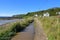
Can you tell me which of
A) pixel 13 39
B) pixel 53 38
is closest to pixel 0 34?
pixel 13 39

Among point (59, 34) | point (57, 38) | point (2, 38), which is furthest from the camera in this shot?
point (2, 38)

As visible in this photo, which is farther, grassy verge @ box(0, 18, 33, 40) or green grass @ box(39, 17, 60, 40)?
grassy verge @ box(0, 18, 33, 40)

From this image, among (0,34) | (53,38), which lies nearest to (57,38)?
(53,38)

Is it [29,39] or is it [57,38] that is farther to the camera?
[29,39]

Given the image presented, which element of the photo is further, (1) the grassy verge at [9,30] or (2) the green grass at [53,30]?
(1) the grassy verge at [9,30]

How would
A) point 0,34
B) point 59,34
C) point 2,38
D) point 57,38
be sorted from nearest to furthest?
point 57,38 < point 59,34 < point 2,38 < point 0,34

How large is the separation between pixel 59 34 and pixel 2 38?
5726 millimetres

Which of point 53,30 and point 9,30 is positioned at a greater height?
point 53,30

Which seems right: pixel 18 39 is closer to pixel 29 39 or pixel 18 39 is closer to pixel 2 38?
pixel 29 39

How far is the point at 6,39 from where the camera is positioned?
16.9 m

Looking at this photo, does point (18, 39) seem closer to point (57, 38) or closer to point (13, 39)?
point (13, 39)

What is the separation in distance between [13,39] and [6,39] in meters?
1.63

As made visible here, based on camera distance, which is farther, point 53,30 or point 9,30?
point 9,30

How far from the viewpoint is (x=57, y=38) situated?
12359 millimetres
